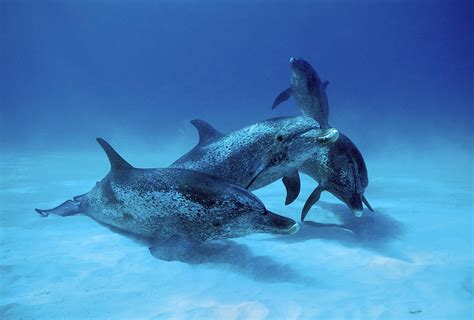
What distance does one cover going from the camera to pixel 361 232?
19.8 feet

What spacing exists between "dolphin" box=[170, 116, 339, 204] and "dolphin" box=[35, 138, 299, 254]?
65 centimetres

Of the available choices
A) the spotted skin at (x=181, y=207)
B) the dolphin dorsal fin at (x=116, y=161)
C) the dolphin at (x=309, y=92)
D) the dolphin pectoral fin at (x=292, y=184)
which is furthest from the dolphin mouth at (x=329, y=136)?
the dolphin at (x=309, y=92)

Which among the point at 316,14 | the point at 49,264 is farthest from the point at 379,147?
the point at 316,14

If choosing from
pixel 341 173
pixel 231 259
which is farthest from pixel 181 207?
pixel 341 173

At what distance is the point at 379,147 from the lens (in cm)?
2820

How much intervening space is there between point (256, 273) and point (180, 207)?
4.55 feet

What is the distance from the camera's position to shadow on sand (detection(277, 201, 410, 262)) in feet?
17.5

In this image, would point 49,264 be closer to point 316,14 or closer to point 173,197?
point 173,197

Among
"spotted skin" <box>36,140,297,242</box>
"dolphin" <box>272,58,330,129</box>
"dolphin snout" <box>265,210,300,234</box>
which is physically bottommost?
"dolphin snout" <box>265,210,300,234</box>

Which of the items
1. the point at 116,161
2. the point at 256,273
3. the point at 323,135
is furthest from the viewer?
the point at 116,161

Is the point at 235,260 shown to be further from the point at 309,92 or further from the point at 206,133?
the point at 309,92

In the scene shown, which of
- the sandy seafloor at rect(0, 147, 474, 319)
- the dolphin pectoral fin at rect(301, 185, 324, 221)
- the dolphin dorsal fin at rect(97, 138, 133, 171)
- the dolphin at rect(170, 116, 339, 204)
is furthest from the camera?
the dolphin pectoral fin at rect(301, 185, 324, 221)

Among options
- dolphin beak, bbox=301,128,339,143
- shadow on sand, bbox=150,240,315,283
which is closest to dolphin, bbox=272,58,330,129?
dolphin beak, bbox=301,128,339,143

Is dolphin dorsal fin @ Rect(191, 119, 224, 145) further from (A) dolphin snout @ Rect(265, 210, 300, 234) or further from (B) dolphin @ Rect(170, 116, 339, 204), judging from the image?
(A) dolphin snout @ Rect(265, 210, 300, 234)
